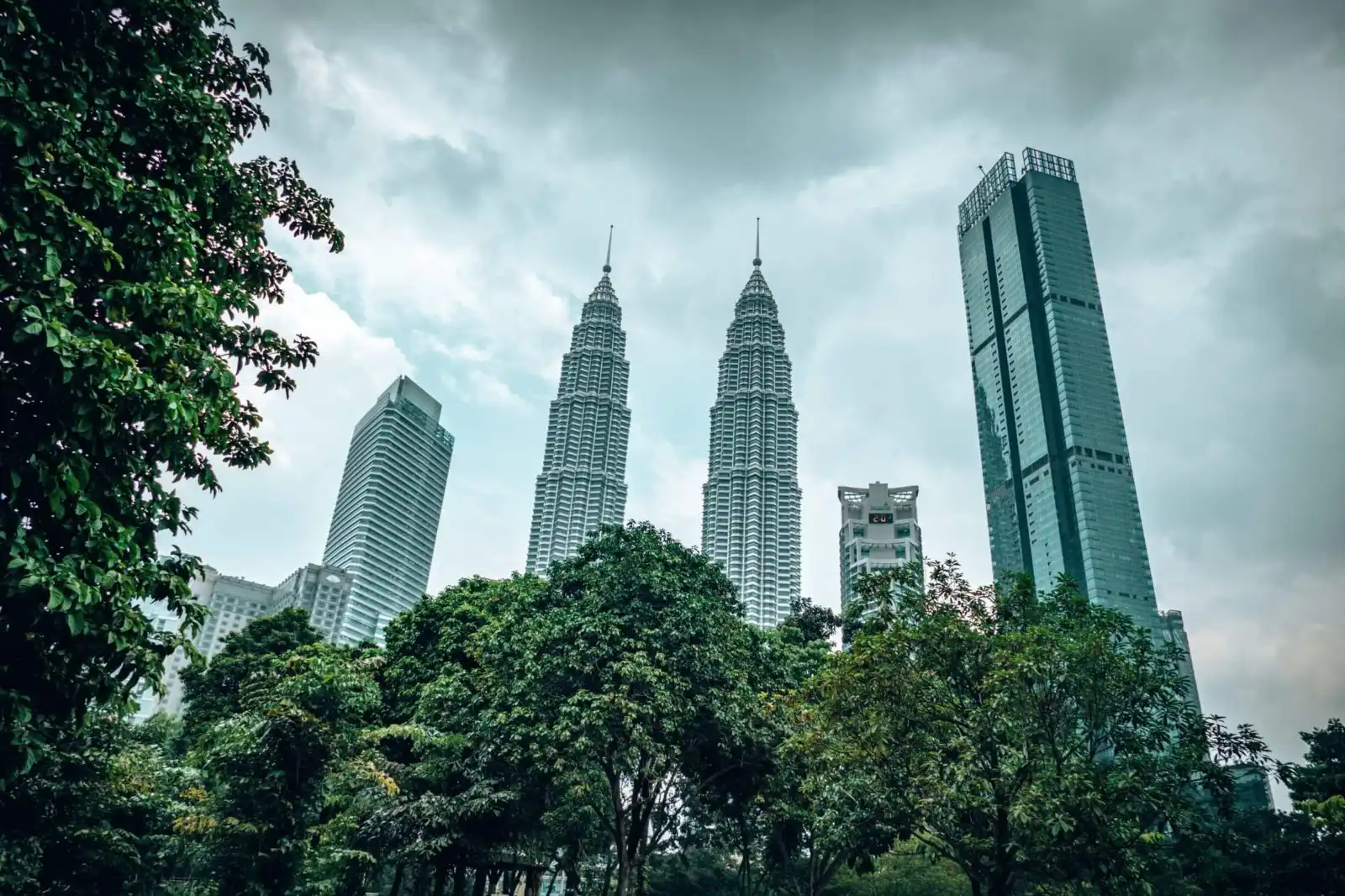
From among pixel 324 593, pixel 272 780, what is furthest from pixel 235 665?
pixel 324 593

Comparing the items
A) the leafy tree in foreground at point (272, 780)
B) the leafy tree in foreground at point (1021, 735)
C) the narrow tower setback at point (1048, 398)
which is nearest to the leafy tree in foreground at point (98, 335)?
the leafy tree in foreground at point (272, 780)

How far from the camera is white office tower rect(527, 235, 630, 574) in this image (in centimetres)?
14012

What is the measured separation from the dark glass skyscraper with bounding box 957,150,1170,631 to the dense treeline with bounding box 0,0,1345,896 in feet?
278

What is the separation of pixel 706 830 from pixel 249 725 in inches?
754

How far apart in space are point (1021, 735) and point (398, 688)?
868 inches

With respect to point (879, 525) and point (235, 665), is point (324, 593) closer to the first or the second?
point (879, 525)

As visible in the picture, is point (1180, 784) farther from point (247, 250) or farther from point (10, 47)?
point (10, 47)

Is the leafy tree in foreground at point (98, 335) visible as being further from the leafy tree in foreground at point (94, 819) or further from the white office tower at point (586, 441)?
the white office tower at point (586, 441)

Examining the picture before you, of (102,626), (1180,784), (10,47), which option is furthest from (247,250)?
(1180,784)

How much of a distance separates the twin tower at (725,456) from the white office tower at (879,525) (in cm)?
2615

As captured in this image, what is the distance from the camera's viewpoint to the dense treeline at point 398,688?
6.51 m

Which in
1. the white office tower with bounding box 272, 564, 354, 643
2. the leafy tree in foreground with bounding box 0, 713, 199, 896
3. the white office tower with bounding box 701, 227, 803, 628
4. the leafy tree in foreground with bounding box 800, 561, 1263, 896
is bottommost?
the leafy tree in foreground with bounding box 0, 713, 199, 896

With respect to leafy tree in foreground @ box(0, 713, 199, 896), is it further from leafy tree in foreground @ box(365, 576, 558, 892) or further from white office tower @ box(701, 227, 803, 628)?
white office tower @ box(701, 227, 803, 628)

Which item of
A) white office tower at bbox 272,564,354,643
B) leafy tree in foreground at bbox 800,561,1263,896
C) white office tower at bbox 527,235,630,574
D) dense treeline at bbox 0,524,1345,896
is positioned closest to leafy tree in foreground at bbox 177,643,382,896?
dense treeline at bbox 0,524,1345,896
